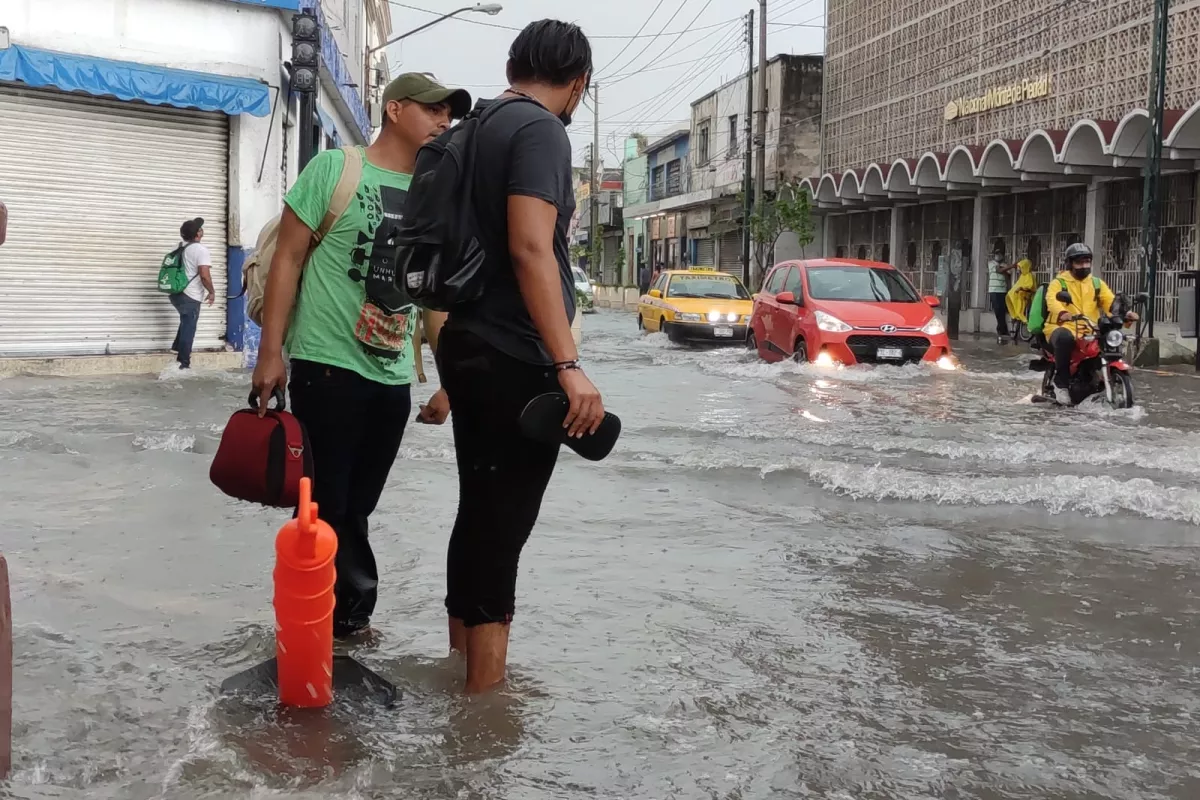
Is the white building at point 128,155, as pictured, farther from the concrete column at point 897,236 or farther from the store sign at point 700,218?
the store sign at point 700,218

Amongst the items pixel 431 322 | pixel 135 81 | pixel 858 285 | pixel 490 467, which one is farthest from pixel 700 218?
pixel 490 467

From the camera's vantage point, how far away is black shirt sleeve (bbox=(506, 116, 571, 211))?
2992 mm

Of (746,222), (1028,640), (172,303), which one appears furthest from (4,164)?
(746,222)

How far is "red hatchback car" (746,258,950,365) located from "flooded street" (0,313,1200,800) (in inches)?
229

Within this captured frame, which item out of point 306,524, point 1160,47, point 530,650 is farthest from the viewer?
point 1160,47

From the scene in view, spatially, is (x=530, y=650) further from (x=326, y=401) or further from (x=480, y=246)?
(x=480, y=246)

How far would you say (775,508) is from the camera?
21.6 ft

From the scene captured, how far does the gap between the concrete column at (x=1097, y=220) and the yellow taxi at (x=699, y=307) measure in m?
6.00

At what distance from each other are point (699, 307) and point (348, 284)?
59.8ft

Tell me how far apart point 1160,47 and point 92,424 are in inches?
582

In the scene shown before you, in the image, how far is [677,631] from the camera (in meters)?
4.26

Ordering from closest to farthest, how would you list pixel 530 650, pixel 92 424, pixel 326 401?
pixel 326 401
pixel 530 650
pixel 92 424

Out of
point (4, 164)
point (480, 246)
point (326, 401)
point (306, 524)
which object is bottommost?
point (306, 524)

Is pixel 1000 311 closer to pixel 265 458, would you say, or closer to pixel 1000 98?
pixel 1000 98
